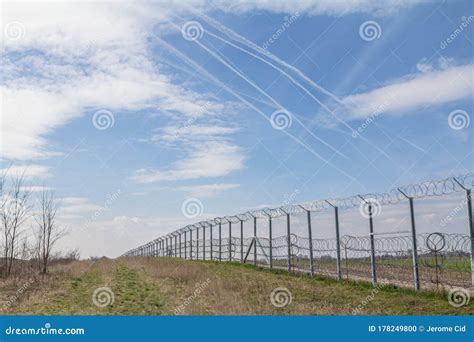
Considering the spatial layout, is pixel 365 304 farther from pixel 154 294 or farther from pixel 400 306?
pixel 154 294

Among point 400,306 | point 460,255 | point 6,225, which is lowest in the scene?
point 400,306

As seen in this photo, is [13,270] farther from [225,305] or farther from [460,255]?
[460,255]

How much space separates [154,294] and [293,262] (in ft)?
24.1

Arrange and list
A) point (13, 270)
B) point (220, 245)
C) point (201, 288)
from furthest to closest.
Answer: point (220, 245)
point (13, 270)
point (201, 288)

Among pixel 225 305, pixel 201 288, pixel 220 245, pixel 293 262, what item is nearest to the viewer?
pixel 225 305

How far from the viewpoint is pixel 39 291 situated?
54.3 ft

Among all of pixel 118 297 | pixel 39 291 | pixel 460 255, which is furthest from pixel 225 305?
pixel 39 291

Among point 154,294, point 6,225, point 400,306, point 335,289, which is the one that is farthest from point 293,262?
point 6,225

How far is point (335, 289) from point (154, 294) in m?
5.07

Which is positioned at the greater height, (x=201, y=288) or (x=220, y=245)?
(x=220, y=245)

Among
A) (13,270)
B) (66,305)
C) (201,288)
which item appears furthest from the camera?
(13,270)

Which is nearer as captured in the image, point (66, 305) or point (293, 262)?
point (66, 305)

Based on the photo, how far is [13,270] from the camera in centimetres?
2316

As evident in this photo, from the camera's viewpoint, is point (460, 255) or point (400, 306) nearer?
point (400, 306)
